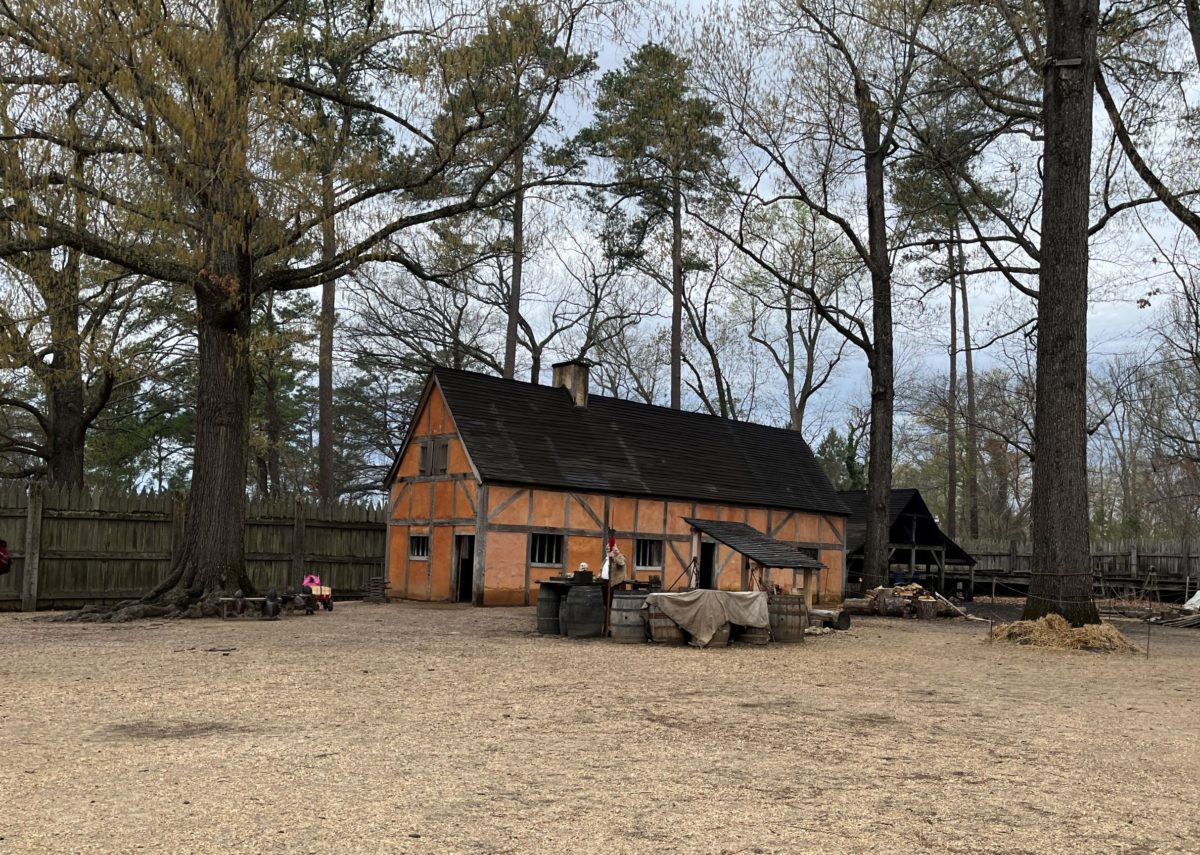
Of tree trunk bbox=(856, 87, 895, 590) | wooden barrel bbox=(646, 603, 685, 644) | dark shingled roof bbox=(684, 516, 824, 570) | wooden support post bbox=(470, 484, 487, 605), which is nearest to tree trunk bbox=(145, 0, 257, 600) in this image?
wooden support post bbox=(470, 484, 487, 605)

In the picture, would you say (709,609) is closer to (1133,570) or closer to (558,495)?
(558,495)

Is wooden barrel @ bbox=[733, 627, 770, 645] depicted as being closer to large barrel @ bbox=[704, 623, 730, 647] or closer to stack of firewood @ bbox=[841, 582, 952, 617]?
large barrel @ bbox=[704, 623, 730, 647]

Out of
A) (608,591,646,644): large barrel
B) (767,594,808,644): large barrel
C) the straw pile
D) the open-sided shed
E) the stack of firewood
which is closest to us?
(608,591,646,644): large barrel

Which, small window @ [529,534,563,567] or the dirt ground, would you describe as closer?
the dirt ground

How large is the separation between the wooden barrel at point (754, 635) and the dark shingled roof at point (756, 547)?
2568mm

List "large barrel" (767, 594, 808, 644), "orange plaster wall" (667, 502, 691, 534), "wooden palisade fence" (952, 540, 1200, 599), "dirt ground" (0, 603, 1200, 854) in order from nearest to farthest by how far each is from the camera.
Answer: "dirt ground" (0, 603, 1200, 854) < "large barrel" (767, 594, 808, 644) < "orange plaster wall" (667, 502, 691, 534) < "wooden palisade fence" (952, 540, 1200, 599)

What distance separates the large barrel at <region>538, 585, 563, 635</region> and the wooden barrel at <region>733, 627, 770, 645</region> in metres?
2.85

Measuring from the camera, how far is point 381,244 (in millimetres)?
18234

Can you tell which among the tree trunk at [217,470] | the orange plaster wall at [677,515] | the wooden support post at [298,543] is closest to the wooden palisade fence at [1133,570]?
the orange plaster wall at [677,515]

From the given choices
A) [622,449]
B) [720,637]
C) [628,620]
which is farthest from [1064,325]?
[622,449]

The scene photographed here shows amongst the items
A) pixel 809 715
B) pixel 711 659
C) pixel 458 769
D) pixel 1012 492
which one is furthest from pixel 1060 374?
pixel 1012 492

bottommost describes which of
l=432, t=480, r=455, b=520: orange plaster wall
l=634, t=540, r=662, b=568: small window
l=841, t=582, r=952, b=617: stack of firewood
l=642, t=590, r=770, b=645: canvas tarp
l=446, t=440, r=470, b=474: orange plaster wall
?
l=841, t=582, r=952, b=617: stack of firewood

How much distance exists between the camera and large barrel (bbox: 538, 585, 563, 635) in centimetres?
1623

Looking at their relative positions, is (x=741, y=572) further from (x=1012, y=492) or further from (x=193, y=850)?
(x=1012, y=492)
